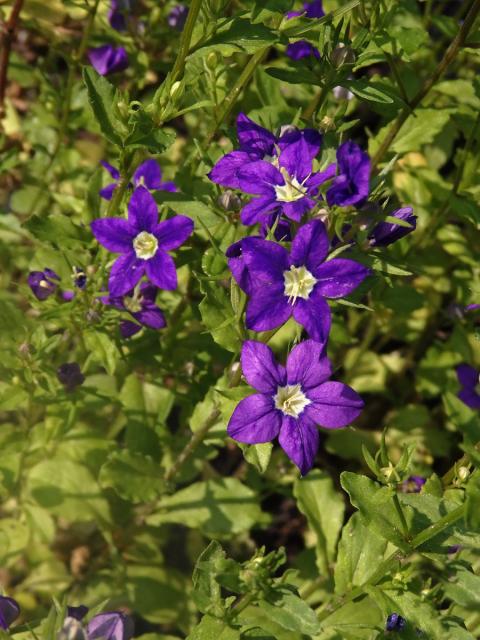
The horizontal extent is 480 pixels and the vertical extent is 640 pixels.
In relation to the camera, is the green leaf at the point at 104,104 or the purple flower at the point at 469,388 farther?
the purple flower at the point at 469,388

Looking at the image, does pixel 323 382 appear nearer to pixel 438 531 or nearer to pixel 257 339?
pixel 257 339

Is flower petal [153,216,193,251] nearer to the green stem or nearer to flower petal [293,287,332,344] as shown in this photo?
flower petal [293,287,332,344]

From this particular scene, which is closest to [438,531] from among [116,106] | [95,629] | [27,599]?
[95,629]

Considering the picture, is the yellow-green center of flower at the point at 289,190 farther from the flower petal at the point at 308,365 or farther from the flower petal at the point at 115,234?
the flower petal at the point at 115,234

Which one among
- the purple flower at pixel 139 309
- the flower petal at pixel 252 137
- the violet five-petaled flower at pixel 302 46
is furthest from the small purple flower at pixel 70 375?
the violet five-petaled flower at pixel 302 46

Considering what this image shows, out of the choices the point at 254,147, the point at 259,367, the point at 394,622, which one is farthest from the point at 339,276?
the point at 394,622

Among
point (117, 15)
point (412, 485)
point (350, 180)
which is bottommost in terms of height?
point (412, 485)

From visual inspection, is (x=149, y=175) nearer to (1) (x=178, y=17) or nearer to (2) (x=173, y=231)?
(2) (x=173, y=231)
